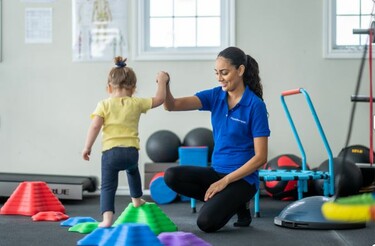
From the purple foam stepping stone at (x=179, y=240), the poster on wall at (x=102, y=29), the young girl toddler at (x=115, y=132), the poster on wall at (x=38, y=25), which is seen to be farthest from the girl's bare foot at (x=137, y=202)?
the poster on wall at (x=38, y=25)

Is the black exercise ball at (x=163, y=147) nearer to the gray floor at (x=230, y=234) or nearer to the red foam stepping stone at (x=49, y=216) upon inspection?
the gray floor at (x=230, y=234)

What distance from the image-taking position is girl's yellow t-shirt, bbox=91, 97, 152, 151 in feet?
12.4

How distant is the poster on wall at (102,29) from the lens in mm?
6555

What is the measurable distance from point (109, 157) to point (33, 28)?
10.8 ft

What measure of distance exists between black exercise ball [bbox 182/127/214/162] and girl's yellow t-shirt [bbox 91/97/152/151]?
90.4 inches

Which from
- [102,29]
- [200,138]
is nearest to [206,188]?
[200,138]

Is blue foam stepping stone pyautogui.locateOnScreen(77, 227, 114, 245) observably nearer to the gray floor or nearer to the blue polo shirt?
the gray floor

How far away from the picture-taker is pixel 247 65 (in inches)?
162

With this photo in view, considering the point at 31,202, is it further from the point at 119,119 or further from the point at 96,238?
the point at 96,238

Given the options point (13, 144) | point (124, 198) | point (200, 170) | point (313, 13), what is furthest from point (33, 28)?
point (200, 170)

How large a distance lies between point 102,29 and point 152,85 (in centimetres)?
74

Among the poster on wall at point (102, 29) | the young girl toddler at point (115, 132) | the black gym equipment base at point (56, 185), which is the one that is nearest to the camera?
the young girl toddler at point (115, 132)

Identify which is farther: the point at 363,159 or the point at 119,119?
the point at 363,159

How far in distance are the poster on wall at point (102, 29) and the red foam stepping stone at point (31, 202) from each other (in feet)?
6.26
